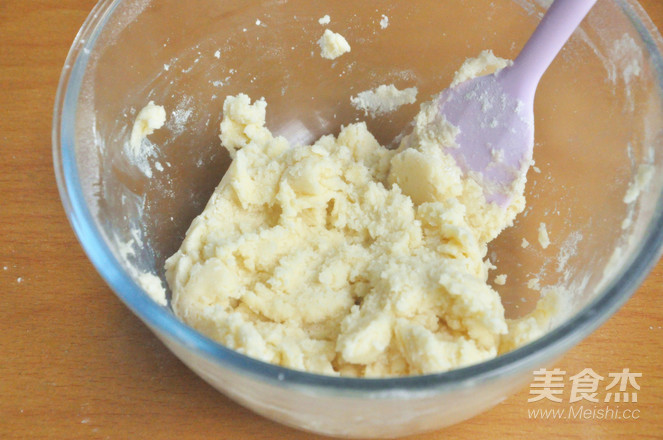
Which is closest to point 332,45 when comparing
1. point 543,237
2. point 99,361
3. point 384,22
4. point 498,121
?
point 384,22

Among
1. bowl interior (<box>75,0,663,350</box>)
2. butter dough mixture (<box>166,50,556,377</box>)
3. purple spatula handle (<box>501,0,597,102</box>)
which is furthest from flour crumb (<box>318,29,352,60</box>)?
purple spatula handle (<box>501,0,597,102</box>)

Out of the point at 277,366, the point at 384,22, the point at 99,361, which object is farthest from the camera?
the point at 384,22

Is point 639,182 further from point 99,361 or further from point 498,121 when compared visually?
point 99,361

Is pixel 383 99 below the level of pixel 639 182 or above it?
below

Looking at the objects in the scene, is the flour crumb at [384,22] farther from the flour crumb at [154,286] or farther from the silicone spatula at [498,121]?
the flour crumb at [154,286]

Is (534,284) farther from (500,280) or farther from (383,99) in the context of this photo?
(383,99)

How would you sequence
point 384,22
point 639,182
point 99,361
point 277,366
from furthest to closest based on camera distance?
1. point 384,22
2. point 99,361
3. point 639,182
4. point 277,366

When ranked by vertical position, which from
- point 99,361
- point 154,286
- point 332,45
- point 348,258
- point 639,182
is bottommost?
point 99,361

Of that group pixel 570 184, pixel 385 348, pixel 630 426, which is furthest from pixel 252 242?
pixel 630 426

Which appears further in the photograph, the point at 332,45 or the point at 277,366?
the point at 332,45
